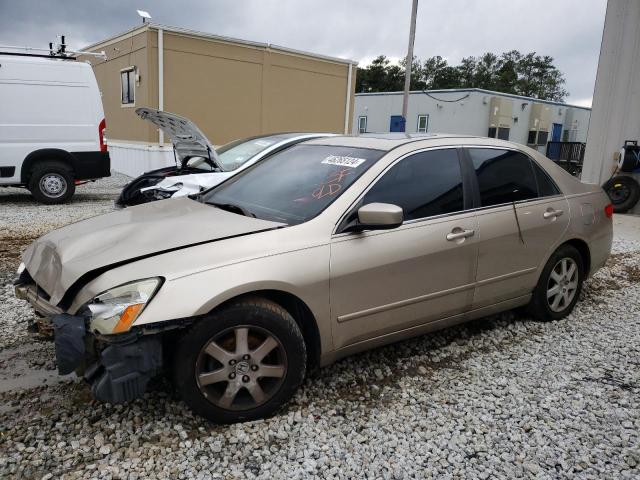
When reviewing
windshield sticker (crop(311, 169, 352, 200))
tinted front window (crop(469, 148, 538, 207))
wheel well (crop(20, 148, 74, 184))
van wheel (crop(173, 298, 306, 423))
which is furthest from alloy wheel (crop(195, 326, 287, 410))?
wheel well (crop(20, 148, 74, 184))

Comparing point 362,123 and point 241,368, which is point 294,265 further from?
point 362,123

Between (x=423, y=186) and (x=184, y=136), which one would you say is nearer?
(x=423, y=186)

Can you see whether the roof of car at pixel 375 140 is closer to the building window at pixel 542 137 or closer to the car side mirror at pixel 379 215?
the car side mirror at pixel 379 215

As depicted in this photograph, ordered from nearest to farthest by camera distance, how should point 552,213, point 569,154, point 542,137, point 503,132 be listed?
point 552,213 < point 569,154 < point 503,132 < point 542,137

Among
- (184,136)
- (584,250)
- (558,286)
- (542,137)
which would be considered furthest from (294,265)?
(542,137)

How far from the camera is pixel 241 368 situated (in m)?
2.58

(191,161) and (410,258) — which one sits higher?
(191,161)

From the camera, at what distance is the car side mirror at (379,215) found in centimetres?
279

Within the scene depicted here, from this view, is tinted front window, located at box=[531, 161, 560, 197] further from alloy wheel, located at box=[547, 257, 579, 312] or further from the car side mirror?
the car side mirror

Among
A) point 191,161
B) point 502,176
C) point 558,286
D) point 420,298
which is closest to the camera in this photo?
point 420,298

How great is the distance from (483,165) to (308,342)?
1.86m

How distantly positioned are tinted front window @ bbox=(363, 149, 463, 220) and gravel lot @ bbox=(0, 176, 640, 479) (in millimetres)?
1073

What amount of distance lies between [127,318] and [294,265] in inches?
33.8

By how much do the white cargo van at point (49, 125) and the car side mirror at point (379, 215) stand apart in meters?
8.25
